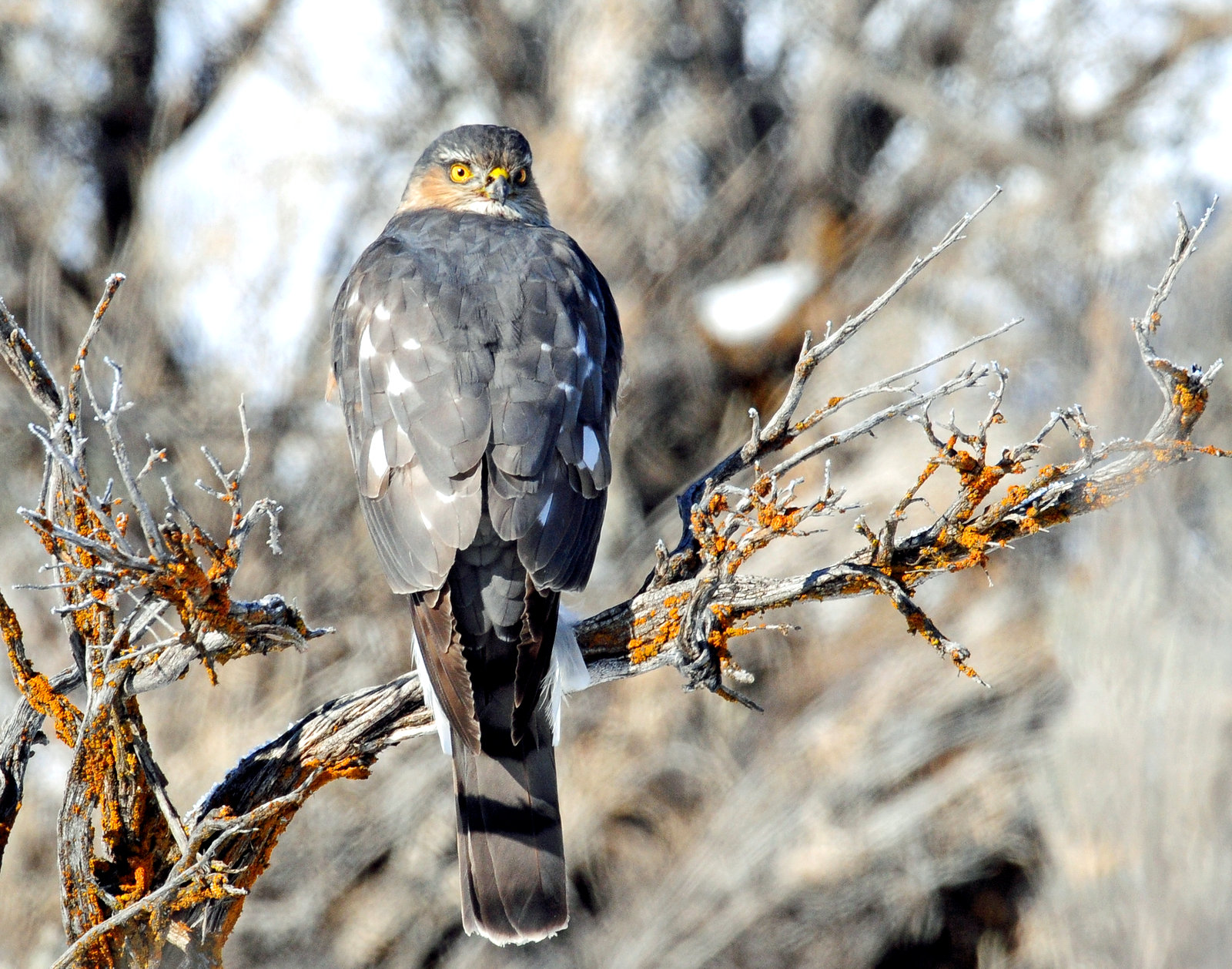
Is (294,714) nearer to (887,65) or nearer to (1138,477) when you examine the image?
(1138,477)

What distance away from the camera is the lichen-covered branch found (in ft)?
7.43

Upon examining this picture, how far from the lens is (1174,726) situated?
458 cm

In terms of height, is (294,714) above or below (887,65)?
below

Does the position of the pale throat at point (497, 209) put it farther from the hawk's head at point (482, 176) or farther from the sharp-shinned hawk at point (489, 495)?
the sharp-shinned hawk at point (489, 495)

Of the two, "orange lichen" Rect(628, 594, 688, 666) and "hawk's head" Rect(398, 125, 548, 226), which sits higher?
"hawk's head" Rect(398, 125, 548, 226)

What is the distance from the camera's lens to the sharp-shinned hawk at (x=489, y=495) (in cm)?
275

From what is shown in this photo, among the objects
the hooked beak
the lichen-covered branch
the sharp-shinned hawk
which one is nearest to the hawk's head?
the hooked beak

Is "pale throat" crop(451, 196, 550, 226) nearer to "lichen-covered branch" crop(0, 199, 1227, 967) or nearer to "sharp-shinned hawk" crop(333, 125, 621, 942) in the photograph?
"sharp-shinned hawk" crop(333, 125, 621, 942)

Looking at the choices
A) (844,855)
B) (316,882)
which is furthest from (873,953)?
(316,882)

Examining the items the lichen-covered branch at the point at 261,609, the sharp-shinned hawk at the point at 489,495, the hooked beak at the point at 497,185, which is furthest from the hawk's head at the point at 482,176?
the lichen-covered branch at the point at 261,609

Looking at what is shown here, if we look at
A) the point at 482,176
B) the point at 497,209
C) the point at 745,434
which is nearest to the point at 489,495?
the point at 497,209

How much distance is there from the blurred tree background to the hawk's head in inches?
117

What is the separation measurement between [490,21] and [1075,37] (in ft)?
16.8

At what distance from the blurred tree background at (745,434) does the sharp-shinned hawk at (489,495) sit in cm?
274
